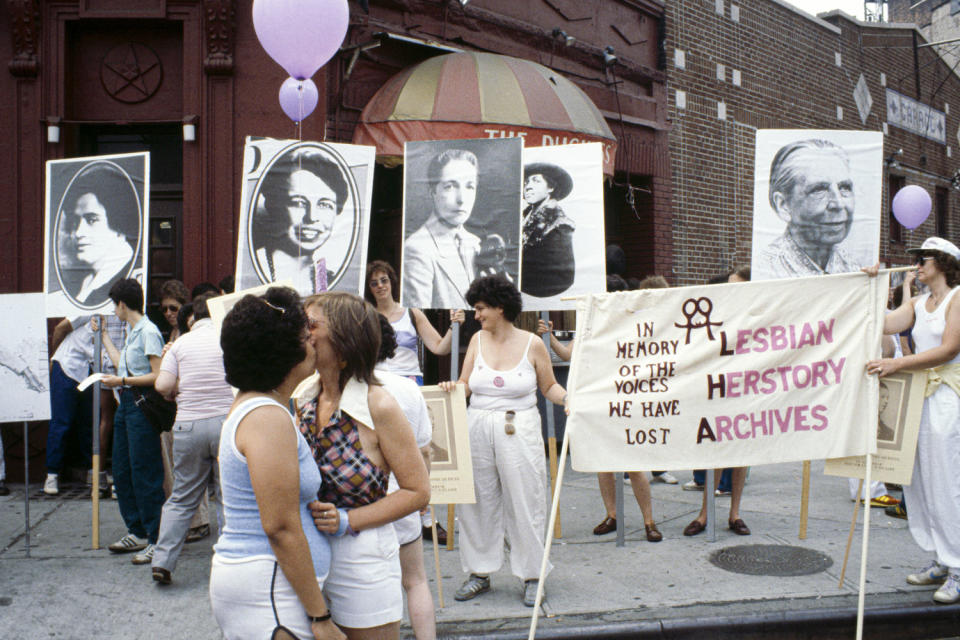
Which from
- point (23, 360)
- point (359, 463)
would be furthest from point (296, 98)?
point (359, 463)

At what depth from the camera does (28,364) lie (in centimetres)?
593

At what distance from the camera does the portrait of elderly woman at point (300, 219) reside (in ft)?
20.0

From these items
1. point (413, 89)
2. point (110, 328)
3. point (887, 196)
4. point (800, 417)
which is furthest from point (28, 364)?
point (887, 196)

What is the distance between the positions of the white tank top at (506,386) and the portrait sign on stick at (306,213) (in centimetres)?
151

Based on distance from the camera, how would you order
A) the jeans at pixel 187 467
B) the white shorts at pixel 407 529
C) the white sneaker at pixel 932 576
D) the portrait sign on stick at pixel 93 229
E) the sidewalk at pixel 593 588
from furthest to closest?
the portrait sign on stick at pixel 93 229
the jeans at pixel 187 467
the white sneaker at pixel 932 576
the sidewalk at pixel 593 588
the white shorts at pixel 407 529

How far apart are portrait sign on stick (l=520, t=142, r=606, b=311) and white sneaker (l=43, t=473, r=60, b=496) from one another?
188 inches

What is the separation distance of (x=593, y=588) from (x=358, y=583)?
2776 mm

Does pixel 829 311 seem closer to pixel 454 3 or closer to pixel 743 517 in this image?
pixel 743 517

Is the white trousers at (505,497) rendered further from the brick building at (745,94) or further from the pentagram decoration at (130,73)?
the brick building at (745,94)

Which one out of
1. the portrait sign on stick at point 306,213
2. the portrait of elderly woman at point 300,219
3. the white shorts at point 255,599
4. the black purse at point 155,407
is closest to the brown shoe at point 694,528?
the portrait sign on stick at point 306,213

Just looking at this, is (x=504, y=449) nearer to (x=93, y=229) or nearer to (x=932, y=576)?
(x=932, y=576)

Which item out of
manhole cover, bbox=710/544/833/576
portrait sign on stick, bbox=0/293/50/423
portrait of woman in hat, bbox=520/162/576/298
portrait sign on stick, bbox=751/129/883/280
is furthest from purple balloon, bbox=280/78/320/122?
manhole cover, bbox=710/544/833/576

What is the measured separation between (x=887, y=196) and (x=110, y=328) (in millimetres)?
14501

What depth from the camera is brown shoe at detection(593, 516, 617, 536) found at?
6258 millimetres
